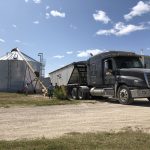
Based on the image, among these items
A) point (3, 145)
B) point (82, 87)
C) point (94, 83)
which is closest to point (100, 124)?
point (3, 145)

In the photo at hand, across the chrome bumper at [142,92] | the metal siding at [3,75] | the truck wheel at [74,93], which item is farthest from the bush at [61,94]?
the metal siding at [3,75]

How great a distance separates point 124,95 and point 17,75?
71.3ft

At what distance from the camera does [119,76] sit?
2044 cm

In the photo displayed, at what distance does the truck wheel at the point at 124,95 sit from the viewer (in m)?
19.7

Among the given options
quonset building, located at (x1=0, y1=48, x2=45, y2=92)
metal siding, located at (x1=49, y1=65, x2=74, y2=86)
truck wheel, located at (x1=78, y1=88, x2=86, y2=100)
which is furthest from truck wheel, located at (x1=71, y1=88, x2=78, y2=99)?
quonset building, located at (x1=0, y1=48, x2=45, y2=92)

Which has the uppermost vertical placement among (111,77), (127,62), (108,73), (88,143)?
(127,62)

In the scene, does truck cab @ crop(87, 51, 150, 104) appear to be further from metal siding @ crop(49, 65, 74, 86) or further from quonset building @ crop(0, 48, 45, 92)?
quonset building @ crop(0, 48, 45, 92)

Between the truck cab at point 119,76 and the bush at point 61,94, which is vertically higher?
the truck cab at point 119,76

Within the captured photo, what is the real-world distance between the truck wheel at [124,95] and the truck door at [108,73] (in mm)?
1011

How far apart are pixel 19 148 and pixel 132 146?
8.18 ft

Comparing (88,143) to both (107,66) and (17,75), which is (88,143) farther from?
(17,75)

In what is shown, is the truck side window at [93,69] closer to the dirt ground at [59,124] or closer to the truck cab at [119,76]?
the truck cab at [119,76]

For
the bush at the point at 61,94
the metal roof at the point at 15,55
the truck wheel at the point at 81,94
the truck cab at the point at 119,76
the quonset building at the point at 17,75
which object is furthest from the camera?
the metal roof at the point at 15,55

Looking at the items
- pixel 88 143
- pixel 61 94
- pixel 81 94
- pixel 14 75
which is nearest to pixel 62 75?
pixel 81 94
